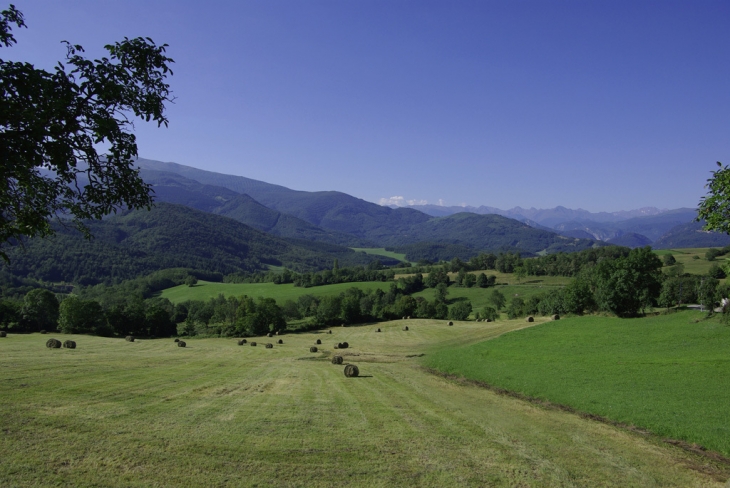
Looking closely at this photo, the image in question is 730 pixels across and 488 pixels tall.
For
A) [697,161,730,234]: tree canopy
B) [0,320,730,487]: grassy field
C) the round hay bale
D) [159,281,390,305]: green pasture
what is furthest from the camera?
A: [159,281,390,305]: green pasture

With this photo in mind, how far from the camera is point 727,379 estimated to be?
25.0 meters

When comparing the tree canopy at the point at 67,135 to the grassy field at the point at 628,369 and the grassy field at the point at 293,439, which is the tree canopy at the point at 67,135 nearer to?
the grassy field at the point at 293,439

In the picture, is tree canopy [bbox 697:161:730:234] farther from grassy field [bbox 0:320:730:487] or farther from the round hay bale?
the round hay bale

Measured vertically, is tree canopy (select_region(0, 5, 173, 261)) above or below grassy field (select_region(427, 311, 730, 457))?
above

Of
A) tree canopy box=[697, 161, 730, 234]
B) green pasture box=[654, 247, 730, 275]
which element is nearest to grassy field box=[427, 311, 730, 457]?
tree canopy box=[697, 161, 730, 234]

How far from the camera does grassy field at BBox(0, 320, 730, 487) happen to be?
38.9 feet

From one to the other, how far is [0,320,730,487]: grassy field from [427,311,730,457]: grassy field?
2408 millimetres

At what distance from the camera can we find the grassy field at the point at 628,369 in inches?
792

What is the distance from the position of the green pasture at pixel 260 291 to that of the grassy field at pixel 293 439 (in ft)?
391

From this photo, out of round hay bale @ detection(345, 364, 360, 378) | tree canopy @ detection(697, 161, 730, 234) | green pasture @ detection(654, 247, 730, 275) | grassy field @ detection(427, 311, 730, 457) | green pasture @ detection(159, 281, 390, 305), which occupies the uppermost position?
tree canopy @ detection(697, 161, 730, 234)

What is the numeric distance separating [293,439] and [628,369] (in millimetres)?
27870

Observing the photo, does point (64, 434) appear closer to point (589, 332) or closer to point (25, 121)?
point (25, 121)

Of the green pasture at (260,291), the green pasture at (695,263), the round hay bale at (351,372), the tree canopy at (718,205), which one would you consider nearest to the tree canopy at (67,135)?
the tree canopy at (718,205)

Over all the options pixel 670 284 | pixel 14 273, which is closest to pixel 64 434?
pixel 670 284
